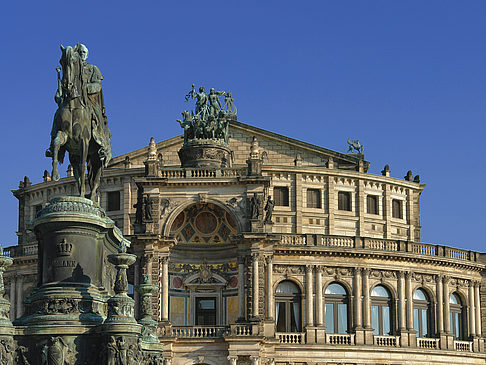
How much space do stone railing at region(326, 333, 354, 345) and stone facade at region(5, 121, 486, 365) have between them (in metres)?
0.14

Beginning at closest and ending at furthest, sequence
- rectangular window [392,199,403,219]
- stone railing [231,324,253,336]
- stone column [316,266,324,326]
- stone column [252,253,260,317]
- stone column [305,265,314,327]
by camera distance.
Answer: stone railing [231,324,253,336], stone column [252,253,260,317], stone column [305,265,314,327], stone column [316,266,324,326], rectangular window [392,199,403,219]

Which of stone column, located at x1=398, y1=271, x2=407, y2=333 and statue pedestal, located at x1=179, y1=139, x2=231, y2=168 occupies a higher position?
statue pedestal, located at x1=179, y1=139, x2=231, y2=168

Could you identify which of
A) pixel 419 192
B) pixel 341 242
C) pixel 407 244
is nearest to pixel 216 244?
pixel 341 242

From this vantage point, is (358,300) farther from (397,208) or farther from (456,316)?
(397,208)

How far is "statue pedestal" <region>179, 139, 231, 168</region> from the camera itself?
72.4 meters

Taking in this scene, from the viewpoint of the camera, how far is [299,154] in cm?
8544

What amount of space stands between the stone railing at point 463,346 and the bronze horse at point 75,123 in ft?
194

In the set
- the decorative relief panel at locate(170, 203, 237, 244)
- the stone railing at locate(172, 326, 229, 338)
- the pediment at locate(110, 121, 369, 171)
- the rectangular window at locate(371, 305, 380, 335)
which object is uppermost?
the pediment at locate(110, 121, 369, 171)

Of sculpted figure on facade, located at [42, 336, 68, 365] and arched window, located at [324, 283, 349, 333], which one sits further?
arched window, located at [324, 283, 349, 333]

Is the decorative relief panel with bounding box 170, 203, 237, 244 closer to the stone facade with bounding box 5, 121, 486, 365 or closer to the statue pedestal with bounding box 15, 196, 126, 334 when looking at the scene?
the stone facade with bounding box 5, 121, 486, 365

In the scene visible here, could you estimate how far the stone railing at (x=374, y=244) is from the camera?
2800 inches

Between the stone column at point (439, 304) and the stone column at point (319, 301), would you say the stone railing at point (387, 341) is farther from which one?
the stone column at point (319, 301)

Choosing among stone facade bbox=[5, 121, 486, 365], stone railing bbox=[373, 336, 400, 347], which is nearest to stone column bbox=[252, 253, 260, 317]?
stone facade bbox=[5, 121, 486, 365]

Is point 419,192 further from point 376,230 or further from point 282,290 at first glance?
point 282,290
